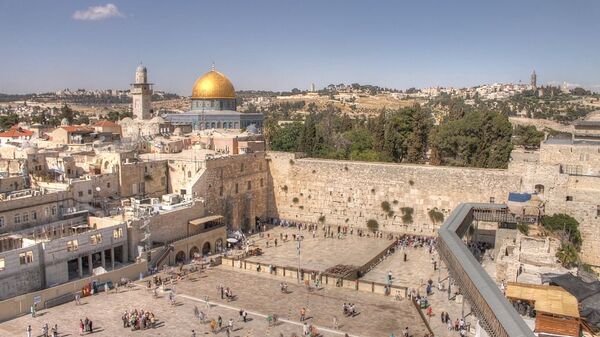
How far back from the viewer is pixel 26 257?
19.0 meters

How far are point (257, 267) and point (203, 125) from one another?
21339mm

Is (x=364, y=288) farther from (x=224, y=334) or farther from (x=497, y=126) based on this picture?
(x=497, y=126)

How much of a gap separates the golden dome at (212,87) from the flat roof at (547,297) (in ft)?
110

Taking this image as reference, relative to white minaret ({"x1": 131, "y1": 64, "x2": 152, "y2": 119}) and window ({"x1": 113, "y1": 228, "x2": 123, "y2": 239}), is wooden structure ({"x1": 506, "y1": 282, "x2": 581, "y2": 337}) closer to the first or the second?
window ({"x1": 113, "y1": 228, "x2": 123, "y2": 239})

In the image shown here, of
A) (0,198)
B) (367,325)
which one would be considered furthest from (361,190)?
(0,198)

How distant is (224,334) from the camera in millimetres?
17281

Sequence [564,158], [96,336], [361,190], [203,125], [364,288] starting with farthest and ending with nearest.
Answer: [203,125], [361,190], [564,158], [364,288], [96,336]

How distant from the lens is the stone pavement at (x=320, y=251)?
82.8ft

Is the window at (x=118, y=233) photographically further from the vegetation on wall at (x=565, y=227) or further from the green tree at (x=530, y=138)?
the green tree at (x=530, y=138)

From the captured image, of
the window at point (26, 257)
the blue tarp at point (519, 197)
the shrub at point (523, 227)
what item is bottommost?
the window at point (26, 257)

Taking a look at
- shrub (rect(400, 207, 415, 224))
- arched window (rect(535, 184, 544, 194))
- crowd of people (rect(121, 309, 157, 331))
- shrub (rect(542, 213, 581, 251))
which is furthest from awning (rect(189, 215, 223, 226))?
arched window (rect(535, 184, 544, 194))

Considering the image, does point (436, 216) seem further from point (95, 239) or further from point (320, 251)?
point (95, 239)

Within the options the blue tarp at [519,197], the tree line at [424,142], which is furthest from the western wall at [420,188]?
the tree line at [424,142]

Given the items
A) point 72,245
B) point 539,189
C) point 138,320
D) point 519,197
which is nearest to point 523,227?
point 519,197
